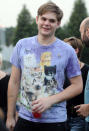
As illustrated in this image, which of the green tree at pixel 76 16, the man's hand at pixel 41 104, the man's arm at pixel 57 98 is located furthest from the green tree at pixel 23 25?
the man's hand at pixel 41 104

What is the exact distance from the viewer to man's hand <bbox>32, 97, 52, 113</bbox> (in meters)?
2.39

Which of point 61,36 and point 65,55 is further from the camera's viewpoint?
point 61,36

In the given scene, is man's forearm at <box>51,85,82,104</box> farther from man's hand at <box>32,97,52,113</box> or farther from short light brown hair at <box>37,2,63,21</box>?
short light brown hair at <box>37,2,63,21</box>

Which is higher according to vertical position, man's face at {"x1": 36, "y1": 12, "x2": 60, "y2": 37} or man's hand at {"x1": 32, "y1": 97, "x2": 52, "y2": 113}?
man's face at {"x1": 36, "y1": 12, "x2": 60, "y2": 37}

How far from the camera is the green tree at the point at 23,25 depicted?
32.8 m

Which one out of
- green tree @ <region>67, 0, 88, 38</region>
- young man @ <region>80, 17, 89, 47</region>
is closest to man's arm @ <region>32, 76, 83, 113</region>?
young man @ <region>80, 17, 89, 47</region>

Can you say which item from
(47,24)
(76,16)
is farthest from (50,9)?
(76,16)

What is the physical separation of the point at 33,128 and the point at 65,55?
0.64 m

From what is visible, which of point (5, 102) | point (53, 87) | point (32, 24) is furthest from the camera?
point (32, 24)

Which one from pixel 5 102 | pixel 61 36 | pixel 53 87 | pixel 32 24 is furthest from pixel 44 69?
pixel 32 24

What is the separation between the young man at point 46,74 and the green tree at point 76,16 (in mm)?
25686

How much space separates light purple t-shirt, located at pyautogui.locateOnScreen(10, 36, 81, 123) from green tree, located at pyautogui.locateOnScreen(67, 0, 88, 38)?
2572 cm

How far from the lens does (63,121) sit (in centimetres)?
254

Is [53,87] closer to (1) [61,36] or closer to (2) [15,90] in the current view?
(2) [15,90]
